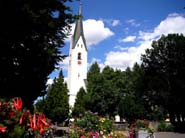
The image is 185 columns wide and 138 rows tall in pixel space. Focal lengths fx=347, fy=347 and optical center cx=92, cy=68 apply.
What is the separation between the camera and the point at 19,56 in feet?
54.4

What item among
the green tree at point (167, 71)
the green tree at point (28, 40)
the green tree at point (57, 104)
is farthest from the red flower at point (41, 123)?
the green tree at point (57, 104)

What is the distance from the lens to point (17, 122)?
334cm

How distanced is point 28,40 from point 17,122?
13187mm

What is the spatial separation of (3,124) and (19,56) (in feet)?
44.7

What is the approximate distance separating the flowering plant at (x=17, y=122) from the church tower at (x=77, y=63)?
9670 cm

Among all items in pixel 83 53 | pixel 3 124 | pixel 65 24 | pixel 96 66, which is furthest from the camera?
pixel 96 66

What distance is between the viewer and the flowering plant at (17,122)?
10.7 feet

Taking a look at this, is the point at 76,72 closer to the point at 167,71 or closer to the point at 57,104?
A: the point at 57,104

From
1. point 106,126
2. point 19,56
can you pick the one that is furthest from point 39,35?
point 106,126

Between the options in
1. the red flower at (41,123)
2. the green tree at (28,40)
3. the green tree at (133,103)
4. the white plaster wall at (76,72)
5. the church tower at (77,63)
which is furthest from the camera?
the church tower at (77,63)

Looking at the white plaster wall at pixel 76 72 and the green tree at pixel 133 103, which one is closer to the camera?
the green tree at pixel 133 103

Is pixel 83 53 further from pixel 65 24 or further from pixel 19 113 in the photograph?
pixel 19 113

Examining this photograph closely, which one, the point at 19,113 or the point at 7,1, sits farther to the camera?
the point at 7,1

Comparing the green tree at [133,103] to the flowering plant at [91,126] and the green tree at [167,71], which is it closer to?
the green tree at [167,71]
